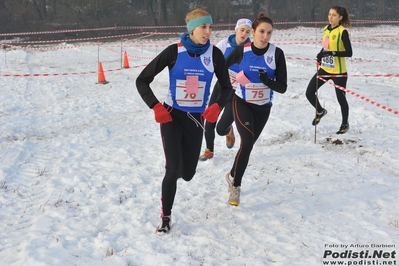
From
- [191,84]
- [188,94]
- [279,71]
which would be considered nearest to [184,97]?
[188,94]

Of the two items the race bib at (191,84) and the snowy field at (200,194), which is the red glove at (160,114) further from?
the snowy field at (200,194)

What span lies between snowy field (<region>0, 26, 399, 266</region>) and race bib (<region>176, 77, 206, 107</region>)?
50.1 inches

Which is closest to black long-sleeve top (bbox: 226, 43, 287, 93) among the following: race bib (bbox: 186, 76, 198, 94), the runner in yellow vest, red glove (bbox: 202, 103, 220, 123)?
red glove (bbox: 202, 103, 220, 123)

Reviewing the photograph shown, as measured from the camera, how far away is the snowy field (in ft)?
11.5

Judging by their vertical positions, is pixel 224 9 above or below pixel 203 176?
above

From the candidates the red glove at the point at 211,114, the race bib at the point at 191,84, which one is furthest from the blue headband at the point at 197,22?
the red glove at the point at 211,114

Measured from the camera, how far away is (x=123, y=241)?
370 centimetres

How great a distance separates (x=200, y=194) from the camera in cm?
482

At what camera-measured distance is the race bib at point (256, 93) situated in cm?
462

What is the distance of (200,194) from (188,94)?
4.86ft

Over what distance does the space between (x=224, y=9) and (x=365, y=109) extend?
43774 millimetres

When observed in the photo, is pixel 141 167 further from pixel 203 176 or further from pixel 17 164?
pixel 17 164

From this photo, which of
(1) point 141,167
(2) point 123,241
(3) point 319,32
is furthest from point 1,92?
(3) point 319,32

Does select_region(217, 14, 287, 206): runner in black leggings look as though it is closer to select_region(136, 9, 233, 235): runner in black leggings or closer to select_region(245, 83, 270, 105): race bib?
select_region(245, 83, 270, 105): race bib
